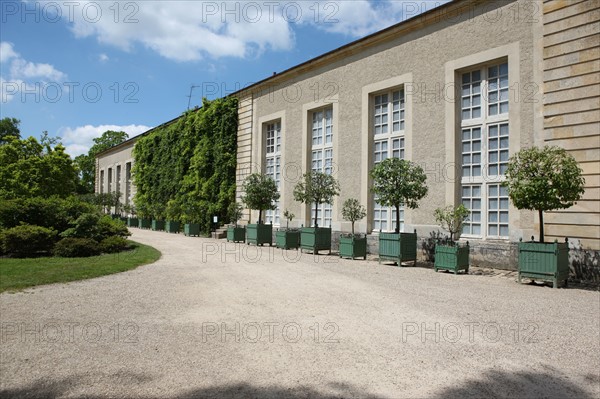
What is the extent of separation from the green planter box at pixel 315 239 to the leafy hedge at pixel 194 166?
8794mm

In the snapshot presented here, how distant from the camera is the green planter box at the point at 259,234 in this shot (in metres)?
17.5

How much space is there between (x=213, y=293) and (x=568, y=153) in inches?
363

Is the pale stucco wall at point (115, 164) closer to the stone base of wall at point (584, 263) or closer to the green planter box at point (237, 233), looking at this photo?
the green planter box at point (237, 233)

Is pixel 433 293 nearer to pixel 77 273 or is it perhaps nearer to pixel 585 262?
pixel 585 262

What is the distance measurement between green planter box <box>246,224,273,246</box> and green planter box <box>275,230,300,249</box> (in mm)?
1217

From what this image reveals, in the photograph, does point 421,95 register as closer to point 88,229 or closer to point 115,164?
point 88,229

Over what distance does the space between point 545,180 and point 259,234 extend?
37.5ft

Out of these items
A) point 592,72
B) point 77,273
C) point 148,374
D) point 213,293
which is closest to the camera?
point 148,374

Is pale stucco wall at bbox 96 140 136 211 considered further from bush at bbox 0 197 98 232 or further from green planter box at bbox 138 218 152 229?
bush at bbox 0 197 98 232

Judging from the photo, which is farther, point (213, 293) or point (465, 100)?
point (465, 100)

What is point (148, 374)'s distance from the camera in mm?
3795

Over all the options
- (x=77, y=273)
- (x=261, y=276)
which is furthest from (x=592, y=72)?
(x=77, y=273)

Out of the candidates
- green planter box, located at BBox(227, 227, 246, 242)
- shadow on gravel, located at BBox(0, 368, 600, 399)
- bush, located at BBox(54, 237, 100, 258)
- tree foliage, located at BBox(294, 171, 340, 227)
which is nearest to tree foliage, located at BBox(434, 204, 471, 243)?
tree foliage, located at BBox(294, 171, 340, 227)

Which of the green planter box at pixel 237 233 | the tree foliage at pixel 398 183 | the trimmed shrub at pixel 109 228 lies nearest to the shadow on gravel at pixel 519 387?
the tree foliage at pixel 398 183
